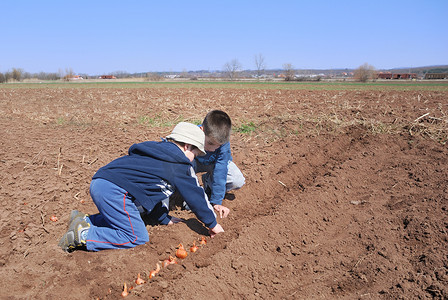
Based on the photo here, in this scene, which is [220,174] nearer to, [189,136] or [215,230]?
[215,230]

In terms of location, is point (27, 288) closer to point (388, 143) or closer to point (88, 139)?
point (88, 139)

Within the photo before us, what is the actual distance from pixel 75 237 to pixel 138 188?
816mm

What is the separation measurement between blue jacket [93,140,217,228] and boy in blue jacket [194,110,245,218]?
1.63 feet

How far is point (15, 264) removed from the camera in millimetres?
3271

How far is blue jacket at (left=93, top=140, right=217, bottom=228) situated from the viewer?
3.17 m

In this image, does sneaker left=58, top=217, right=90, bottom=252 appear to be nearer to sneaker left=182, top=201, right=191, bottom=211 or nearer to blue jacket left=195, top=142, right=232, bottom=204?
sneaker left=182, top=201, right=191, bottom=211

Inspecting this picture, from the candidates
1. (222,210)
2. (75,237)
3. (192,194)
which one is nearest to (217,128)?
(192,194)

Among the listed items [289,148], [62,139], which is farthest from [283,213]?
[62,139]

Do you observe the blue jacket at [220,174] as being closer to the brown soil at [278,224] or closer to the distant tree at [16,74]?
the brown soil at [278,224]

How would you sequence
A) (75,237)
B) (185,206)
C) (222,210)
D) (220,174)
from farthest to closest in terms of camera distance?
(185,206)
(220,174)
(222,210)
(75,237)

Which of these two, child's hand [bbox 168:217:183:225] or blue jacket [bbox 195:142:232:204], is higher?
blue jacket [bbox 195:142:232:204]

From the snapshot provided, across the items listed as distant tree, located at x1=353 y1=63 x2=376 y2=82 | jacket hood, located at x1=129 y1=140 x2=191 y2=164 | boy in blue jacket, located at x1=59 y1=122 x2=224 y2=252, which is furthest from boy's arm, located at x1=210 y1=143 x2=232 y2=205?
distant tree, located at x1=353 y1=63 x2=376 y2=82

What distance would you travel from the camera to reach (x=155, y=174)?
3.18 m

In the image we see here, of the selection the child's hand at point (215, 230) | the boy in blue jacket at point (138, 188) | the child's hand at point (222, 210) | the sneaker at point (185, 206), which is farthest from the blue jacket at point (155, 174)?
the sneaker at point (185, 206)
